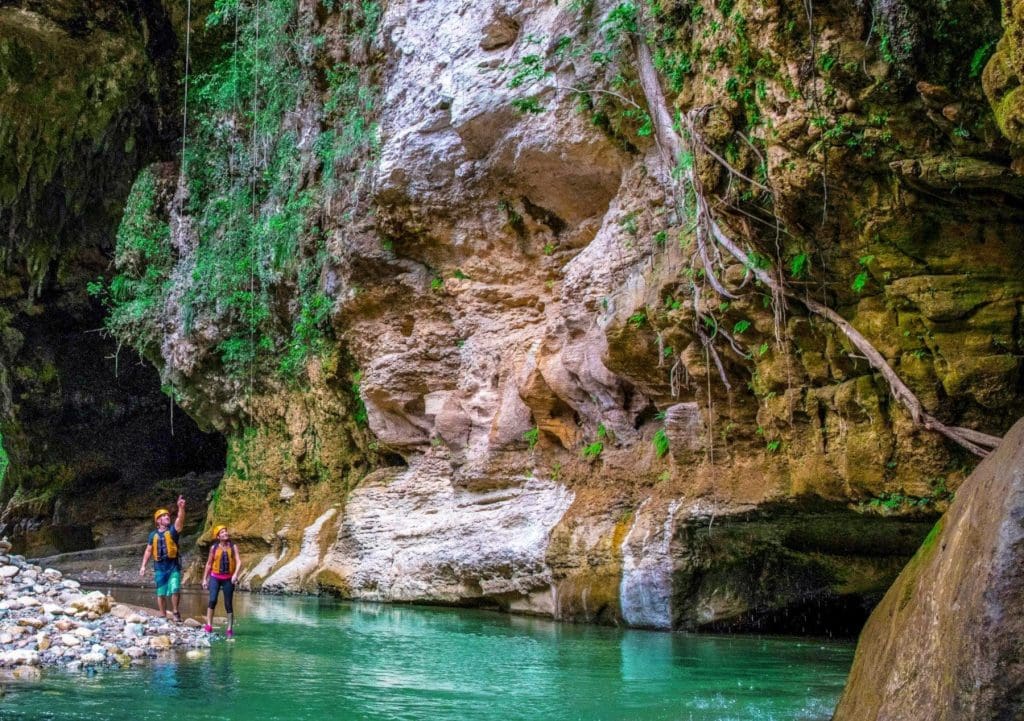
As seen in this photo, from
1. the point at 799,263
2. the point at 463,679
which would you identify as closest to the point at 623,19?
the point at 799,263

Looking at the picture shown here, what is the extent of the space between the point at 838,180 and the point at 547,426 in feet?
20.8

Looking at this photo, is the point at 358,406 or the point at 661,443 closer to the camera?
the point at 661,443

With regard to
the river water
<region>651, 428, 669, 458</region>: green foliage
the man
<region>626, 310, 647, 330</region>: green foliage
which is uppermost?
<region>626, 310, 647, 330</region>: green foliage

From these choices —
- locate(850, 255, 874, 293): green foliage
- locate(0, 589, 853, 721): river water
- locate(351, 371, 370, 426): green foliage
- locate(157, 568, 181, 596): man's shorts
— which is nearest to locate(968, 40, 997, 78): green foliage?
locate(850, 255, 874, 293): green foliage

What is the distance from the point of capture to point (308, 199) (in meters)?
17.3

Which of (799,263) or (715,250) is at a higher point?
(715,250)

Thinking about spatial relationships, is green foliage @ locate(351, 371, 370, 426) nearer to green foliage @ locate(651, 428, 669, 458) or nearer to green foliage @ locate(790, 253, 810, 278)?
green foliage @ locate(651, 428, 669, 458)

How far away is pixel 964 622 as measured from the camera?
3783 millimetres

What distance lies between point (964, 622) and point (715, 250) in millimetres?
5218

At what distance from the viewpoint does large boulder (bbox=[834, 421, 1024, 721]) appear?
3.59 meters

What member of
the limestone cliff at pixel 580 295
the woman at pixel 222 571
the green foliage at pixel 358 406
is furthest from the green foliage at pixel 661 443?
the green foliage at pixel 358 406

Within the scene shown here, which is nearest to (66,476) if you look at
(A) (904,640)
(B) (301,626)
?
(B) (301,626)

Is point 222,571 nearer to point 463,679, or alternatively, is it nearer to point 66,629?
point 66,629

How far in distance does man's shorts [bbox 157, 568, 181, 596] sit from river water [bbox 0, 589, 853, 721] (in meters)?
0.92
